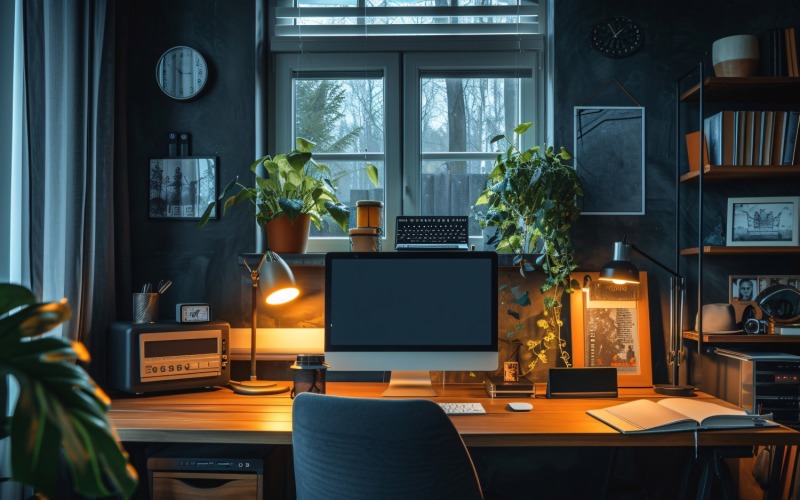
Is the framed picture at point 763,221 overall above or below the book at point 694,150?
below

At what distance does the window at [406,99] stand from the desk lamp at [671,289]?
0.63 m

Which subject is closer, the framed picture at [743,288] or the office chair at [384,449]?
the office chair at [384,449]

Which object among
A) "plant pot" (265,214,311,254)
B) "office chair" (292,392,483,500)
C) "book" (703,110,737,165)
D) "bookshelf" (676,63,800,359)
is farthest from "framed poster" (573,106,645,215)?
"office chair" (292,392,483,500)

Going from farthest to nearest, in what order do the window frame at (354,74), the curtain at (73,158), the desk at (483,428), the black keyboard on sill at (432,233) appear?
the window frame at (354,74) < the black keyboard on sill at (432,233) < the curtain at (73,158) < the desk at (483,428)

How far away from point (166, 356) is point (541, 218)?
1414mm

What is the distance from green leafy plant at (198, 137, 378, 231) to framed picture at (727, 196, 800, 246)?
1384 mm

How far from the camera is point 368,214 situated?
2.50 m

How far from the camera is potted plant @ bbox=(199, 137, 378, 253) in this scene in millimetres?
2441

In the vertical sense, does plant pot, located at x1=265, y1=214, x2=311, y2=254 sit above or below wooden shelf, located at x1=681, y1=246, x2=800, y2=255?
above

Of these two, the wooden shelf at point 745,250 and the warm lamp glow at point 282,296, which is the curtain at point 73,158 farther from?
the wooden shelf at point 745,250

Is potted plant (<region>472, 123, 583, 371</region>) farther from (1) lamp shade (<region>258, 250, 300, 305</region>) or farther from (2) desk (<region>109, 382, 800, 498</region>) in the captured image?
(1) lamp shade (<region>258, 250, 300, 305</region>)

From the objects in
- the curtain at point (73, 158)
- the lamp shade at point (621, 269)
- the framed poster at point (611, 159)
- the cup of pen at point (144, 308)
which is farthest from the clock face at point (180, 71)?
the lamp shade at point (621, 269)

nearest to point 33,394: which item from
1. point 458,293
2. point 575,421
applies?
point 575,421

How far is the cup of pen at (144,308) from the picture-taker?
2.35 meters
